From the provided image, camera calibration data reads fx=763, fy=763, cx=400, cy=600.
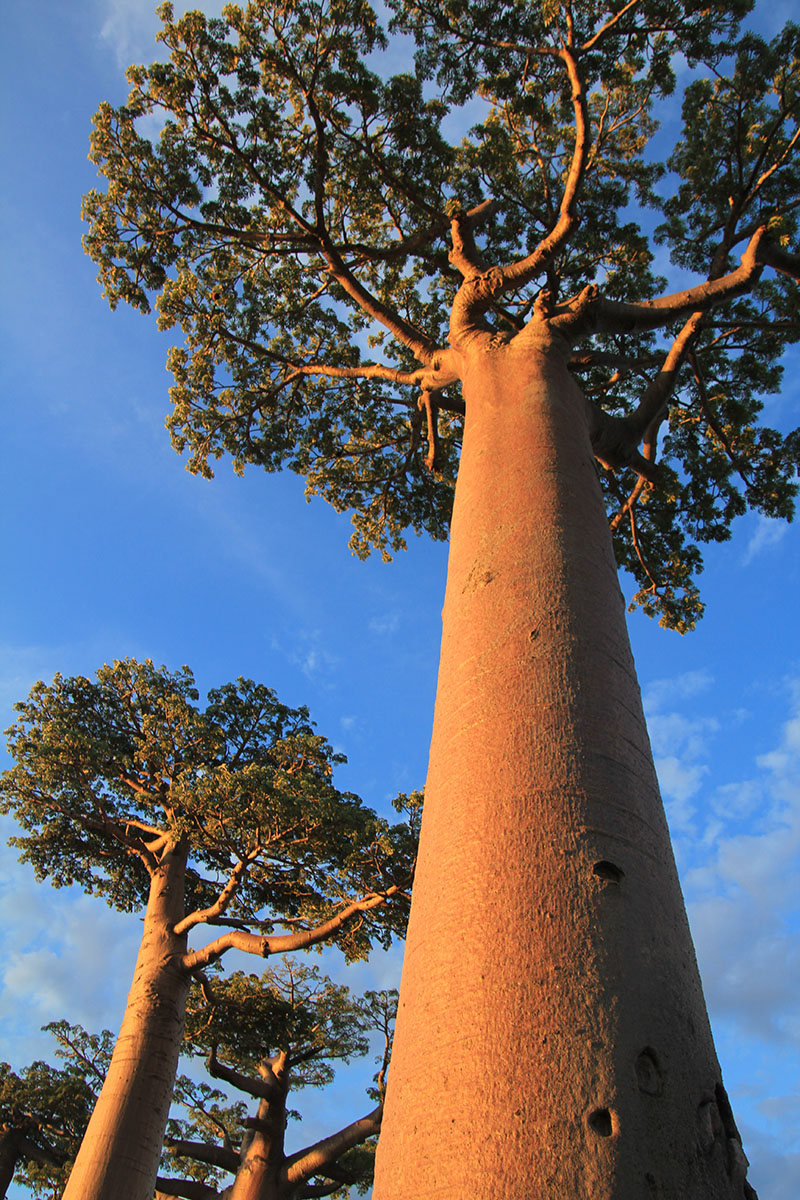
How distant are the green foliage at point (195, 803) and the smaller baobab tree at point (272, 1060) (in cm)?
130

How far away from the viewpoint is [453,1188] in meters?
1.32

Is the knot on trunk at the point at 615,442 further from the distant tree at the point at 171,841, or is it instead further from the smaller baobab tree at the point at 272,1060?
the smaller baobab tree at the point at 272,1060

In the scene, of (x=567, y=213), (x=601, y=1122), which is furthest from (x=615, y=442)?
(x=601, y=1122)

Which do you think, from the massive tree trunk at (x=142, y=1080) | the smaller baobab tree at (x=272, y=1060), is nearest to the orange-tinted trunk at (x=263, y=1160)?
the smaller baobab tree at (x=272, y=1060)

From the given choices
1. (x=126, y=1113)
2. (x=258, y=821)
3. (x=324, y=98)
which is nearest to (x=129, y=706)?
(x=258, y=821)

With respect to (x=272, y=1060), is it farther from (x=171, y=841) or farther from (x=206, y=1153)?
(x=171, y=841)

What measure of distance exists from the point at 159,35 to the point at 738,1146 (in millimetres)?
7907

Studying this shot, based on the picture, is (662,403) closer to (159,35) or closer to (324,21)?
(324,21)

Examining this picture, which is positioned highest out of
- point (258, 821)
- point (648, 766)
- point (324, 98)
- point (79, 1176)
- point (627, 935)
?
point (324, 98)

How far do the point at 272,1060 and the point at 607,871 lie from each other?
10.6 meters

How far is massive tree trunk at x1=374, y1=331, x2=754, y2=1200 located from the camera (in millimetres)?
1345

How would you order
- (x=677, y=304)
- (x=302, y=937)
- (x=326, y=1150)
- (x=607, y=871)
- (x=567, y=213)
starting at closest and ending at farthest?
(x=607, y=871)
(x=567, y=213)
(x=677, y=304)
(x=302, y=937)
(x=326, y=1150)

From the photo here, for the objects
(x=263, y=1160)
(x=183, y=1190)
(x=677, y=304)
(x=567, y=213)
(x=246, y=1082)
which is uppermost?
(x=567, y=213)

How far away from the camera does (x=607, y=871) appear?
1.71 meters
